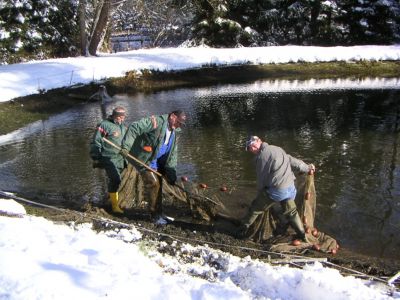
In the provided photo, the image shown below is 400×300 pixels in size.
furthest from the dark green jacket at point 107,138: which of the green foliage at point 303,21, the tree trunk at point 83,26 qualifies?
the green foliage at point 303,21

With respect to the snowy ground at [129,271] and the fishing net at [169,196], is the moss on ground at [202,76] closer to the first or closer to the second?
the fishing net at [169,196]

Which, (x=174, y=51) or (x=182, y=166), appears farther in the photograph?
(x=174, y=51)

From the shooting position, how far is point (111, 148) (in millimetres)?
8820

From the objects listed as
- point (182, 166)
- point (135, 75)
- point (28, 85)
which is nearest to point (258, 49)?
point (135, 75)

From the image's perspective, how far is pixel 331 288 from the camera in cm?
511

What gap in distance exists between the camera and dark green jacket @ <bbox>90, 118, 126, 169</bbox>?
28.8ft

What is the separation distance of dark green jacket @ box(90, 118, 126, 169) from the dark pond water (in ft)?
5.66

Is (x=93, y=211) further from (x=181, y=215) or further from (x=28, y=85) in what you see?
(x=28, y=85)

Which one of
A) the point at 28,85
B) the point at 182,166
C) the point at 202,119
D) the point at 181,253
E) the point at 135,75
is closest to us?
the point at 181,253

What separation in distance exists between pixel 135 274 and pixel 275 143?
30.6 feet

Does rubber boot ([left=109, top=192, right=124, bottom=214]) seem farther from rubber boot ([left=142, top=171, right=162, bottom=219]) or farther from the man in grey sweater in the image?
the man in grey sweater

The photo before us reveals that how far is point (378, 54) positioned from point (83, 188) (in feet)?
87.1

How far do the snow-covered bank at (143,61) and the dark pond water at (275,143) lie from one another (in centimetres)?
322

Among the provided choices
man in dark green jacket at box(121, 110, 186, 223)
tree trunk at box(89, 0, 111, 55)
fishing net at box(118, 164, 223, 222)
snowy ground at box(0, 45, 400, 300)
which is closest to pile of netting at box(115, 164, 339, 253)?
fishing net at box(118, 164, 223, 222)
